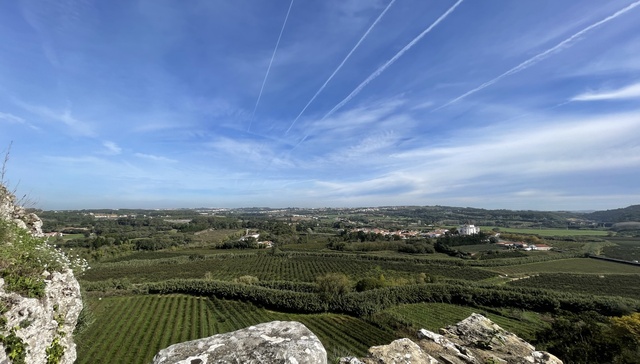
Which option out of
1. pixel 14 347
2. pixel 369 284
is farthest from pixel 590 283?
pixel 14 347

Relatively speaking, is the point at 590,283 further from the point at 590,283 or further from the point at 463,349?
the point at 463,349

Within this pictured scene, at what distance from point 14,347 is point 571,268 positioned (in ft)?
341

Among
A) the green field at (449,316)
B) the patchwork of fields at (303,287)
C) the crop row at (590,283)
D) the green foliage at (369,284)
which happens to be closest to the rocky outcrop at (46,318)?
the patchwork of fields at (303,287)

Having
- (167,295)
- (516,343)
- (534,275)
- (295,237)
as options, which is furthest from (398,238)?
(516,343)

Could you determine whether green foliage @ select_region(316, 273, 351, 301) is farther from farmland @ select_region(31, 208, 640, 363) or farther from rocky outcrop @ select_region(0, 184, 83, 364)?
rocky outcrop @ select_region(0, 184, 83, 364)

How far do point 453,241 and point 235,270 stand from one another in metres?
93.8

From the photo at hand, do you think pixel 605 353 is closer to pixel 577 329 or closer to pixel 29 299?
pixel 577 329

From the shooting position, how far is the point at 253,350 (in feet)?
9.63

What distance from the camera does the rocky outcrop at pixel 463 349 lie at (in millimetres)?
3667

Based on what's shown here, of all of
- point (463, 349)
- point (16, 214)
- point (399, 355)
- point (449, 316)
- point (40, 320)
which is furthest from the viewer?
point (449, 316)

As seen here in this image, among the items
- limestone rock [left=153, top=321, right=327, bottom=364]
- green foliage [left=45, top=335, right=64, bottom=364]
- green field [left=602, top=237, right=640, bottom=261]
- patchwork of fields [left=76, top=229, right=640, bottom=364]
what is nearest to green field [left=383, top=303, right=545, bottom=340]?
patchwork of fields [left=76, top=229, right=640, bottom=364]

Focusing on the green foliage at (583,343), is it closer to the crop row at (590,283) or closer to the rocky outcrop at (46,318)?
the rocky outcrop at (46,318)

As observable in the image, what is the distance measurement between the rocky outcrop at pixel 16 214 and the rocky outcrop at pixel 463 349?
903 cm

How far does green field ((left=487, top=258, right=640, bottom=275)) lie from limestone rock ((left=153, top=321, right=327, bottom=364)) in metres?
86.8
